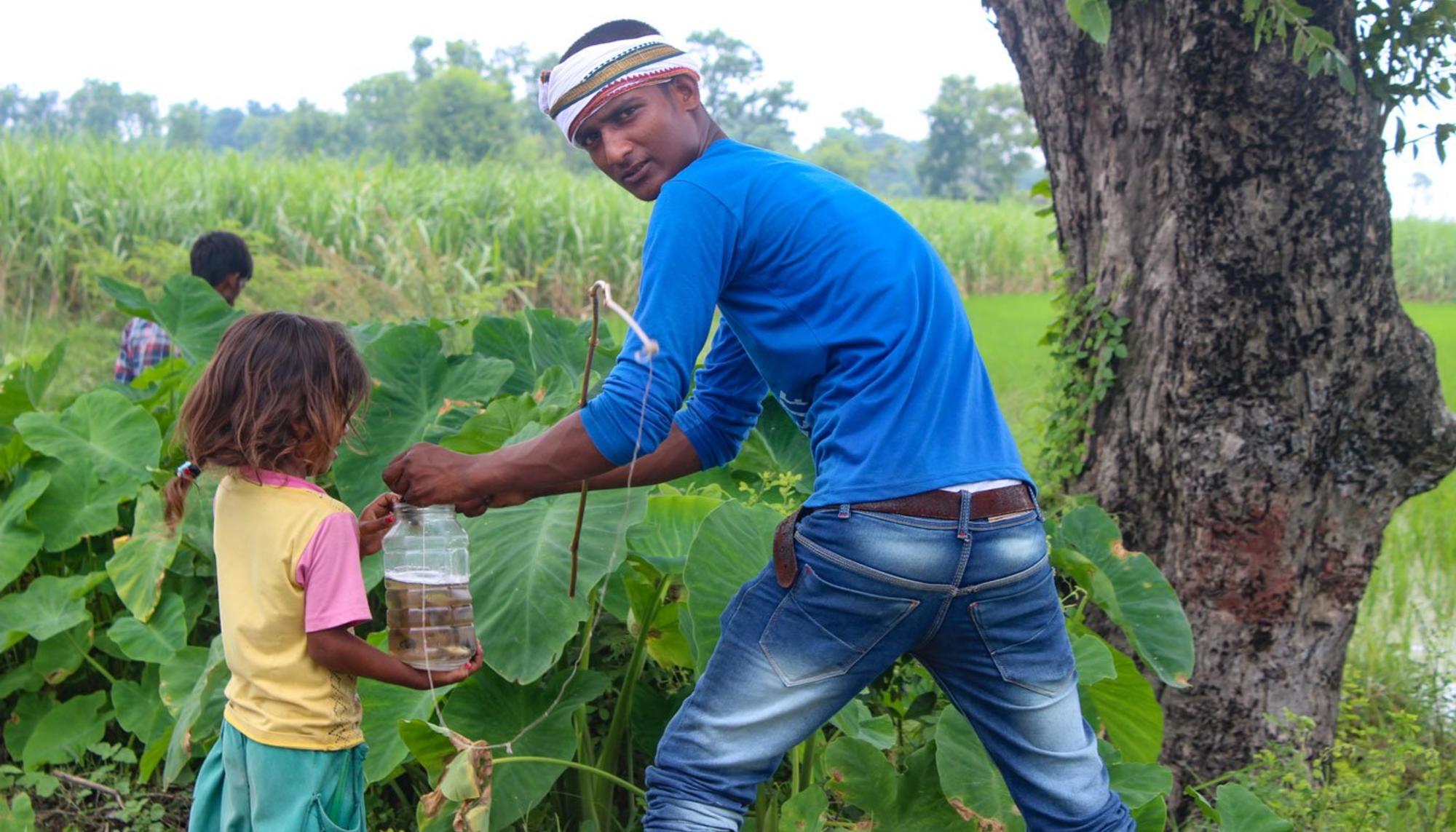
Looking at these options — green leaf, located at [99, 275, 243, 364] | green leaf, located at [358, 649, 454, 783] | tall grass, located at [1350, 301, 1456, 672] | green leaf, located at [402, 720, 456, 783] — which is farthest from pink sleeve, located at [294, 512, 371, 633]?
tall grass, located at [1350, 301, 1456, 672]

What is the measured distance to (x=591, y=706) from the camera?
10.4 ft

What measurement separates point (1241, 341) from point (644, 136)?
1930mm

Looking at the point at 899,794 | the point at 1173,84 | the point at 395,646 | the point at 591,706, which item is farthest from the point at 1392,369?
the point at 395,646

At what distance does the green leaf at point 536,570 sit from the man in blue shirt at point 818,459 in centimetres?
46

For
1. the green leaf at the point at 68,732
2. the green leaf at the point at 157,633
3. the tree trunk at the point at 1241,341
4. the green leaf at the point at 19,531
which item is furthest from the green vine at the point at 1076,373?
the green leaf at the point at 19,531

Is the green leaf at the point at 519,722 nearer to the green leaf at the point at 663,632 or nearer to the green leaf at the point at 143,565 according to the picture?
the green leaf at the point at 663,632

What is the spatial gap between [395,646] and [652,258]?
0.81m

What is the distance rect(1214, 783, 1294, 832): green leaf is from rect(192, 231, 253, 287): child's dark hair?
3.97 m

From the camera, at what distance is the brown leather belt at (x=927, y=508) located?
185cm

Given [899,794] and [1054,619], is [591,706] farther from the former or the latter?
[1054,619]

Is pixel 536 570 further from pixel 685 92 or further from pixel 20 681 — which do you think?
pixel 20 681

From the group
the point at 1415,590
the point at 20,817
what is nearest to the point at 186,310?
the point at 20,817

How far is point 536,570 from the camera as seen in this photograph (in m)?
2.52

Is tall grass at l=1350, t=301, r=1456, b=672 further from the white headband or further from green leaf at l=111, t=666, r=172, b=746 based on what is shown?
green leaf at l=111, t=666, r=172, b=746
